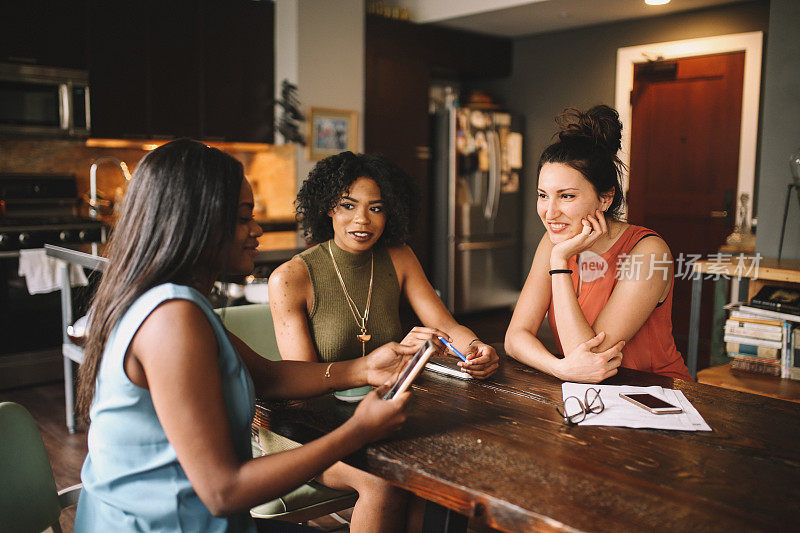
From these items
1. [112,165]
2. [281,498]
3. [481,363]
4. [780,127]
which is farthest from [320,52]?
[281,498]

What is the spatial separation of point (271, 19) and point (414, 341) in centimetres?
434

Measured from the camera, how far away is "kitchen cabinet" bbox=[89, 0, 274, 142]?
4496 mm

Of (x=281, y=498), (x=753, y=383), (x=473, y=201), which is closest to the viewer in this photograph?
(x=281, y=498)

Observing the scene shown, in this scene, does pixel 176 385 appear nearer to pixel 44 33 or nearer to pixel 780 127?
pixel 780 127

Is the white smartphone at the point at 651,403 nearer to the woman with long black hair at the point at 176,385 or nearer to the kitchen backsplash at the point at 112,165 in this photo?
the woman with long black hair at the point at 176,385

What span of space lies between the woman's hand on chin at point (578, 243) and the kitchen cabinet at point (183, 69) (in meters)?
3.67

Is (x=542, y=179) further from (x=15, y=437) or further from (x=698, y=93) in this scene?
(x=698, y=93)

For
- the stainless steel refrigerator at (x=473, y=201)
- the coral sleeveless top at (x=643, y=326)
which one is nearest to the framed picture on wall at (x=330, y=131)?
the stainless steel refrigerator at (x=473, y=201)

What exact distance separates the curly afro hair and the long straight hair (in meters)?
0.89

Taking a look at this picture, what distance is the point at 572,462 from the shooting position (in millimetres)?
1113

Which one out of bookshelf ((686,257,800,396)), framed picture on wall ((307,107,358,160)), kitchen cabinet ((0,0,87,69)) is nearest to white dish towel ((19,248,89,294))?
kitchen cabinet ((0,0,87,69))

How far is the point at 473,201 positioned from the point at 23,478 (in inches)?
194

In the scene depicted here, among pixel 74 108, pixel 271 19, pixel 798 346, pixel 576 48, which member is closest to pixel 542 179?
pixel 798 346

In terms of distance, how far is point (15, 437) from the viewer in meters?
1.20
